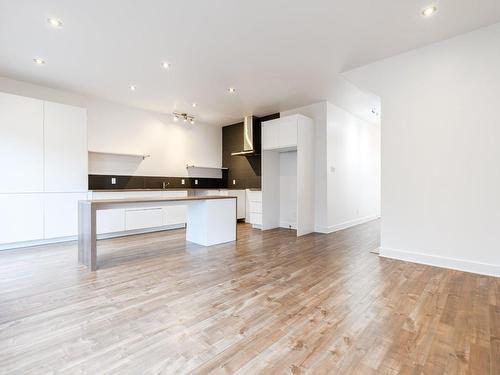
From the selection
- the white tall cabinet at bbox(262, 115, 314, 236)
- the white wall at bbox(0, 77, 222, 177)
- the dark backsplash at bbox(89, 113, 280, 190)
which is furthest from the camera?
the dark backsplash at bbox(89, 113, 280, 190)

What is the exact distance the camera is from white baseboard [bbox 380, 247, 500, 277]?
9.32ft

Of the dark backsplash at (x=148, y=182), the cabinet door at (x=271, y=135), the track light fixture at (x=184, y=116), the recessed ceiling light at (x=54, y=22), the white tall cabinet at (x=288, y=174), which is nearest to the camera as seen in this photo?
the recessed ceiling light at (x=54, y=22)

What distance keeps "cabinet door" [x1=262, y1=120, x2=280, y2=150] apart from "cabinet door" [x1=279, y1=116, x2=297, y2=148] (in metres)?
0.08

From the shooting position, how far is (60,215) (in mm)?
4262

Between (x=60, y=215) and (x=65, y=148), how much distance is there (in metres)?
1.14

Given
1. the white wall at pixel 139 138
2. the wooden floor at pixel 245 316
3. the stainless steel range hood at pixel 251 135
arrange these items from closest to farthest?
the wooden floor at pixel 245 316
the white wall at pixel 139 138
the stainless steel range hood at pixel 251 135

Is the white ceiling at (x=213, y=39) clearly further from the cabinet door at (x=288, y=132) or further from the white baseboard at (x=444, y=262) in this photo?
the white baseboard at (x=444, y=262)

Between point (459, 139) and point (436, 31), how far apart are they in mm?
1260

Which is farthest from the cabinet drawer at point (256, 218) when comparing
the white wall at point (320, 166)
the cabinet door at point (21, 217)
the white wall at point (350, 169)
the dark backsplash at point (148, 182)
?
the cabinet door at point (21, 217)

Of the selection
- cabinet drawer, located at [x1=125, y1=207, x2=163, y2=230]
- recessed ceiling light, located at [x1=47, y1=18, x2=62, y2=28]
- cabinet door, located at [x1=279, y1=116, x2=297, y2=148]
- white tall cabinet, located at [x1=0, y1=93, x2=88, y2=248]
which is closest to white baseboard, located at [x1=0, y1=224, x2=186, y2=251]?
white tall cabinet, located at [x1=0, y1=93, x2=88, y2=248]

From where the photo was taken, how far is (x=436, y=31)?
9.43 feet

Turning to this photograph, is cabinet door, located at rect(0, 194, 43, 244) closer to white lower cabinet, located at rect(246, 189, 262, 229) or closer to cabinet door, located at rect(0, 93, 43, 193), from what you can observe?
cabinet door, located at rect(0, 93, 43, 193)

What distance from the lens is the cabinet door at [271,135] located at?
5.36 metres

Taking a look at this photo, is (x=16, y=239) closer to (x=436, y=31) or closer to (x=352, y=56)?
(x=352, y=56)
